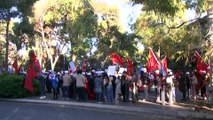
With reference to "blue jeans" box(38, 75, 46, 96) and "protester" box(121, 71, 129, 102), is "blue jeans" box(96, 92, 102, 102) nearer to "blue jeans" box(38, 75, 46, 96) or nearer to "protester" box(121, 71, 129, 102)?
"protester" box(121, 71, 129, 102)

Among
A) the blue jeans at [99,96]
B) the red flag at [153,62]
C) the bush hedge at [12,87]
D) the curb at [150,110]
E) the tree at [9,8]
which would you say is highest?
the tree at [9,8]

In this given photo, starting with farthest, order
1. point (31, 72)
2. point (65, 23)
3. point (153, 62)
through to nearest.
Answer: point (65, 23), point (31, 72), point (153, 62)

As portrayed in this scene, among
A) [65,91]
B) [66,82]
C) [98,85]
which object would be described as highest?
[66,82]

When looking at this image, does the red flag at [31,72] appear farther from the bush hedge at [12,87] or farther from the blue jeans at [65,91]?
the blue jeans at [65,91]

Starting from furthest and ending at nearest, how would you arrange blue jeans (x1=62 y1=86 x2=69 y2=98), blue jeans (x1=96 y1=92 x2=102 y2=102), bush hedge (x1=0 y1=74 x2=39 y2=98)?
1. bush hedge (x1=0 y1=74 x2=39 y2=98)
2. blue jeans (x1=62 y1=86 x2=69 y2=98)
3. blue jeans (x1=96 y1=92 x2=102 y2=102)

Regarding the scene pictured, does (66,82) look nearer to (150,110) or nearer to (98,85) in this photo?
(98,85)

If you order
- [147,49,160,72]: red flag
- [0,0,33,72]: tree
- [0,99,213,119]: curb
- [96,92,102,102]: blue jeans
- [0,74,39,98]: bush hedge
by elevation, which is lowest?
[0,99,213,119]: curb

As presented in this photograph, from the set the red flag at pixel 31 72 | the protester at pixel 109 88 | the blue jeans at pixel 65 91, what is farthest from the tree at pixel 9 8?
the protester at pixel 109 88

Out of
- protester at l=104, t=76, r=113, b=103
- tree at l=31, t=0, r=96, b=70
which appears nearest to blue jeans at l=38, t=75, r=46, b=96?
protester at l=104, t=76, r=113, b=103

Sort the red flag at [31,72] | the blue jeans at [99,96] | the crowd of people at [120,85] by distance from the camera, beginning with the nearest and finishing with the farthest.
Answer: the crowd of people at [120,85], the blue jeans at [99,96], the red flag at [31,72]

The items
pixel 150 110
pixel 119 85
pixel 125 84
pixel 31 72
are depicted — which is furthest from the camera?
pixel 31 72

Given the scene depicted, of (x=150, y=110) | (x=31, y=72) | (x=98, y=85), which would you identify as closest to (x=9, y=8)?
(x=31, y=72)

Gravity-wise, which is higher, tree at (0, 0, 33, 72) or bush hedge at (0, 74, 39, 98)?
tree at (0, 0, 33, 72)

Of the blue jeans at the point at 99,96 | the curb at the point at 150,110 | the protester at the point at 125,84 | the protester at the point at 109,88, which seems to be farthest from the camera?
the blue jeans at the point at 99,96
